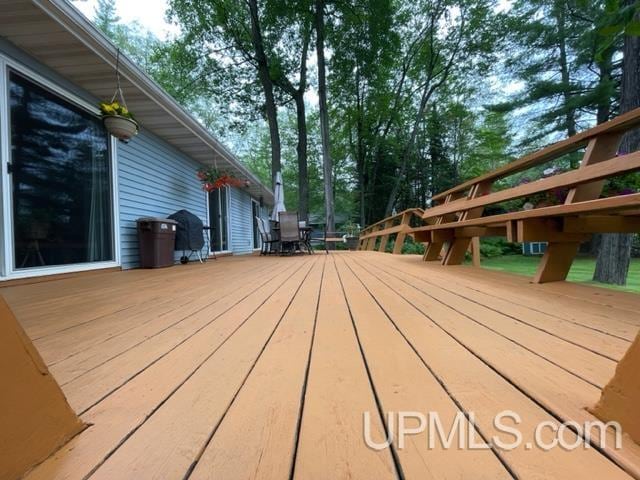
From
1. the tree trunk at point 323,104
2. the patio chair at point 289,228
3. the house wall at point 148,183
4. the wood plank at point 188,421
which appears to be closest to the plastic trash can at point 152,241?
the house wall at point 148,183

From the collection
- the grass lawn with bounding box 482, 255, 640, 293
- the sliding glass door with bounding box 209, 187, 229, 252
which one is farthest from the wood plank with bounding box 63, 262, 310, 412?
the sliding glass door with bounding box 209, 187, 229, 252

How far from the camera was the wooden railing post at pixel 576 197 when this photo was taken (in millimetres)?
1718

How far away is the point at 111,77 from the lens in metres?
3.45

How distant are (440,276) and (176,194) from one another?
17.0 feet

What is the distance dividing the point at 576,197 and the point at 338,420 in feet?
6.51

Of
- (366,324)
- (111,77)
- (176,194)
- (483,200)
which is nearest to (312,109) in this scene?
(176,194)

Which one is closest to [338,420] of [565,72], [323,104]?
[323,104]

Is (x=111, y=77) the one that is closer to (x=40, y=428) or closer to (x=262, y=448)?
(x=40, y=428)

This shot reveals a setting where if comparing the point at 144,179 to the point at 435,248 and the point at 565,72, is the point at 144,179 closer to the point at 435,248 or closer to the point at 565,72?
the point at 435,248

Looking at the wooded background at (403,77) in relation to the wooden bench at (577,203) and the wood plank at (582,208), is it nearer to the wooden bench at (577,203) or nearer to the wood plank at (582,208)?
the wooden bench at (577,203)

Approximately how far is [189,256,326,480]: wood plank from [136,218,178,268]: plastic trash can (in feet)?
12.9

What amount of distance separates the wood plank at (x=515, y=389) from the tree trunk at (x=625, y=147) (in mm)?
4745

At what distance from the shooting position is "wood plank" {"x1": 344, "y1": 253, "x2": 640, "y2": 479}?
1.73 ft

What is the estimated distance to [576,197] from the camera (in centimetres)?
180
